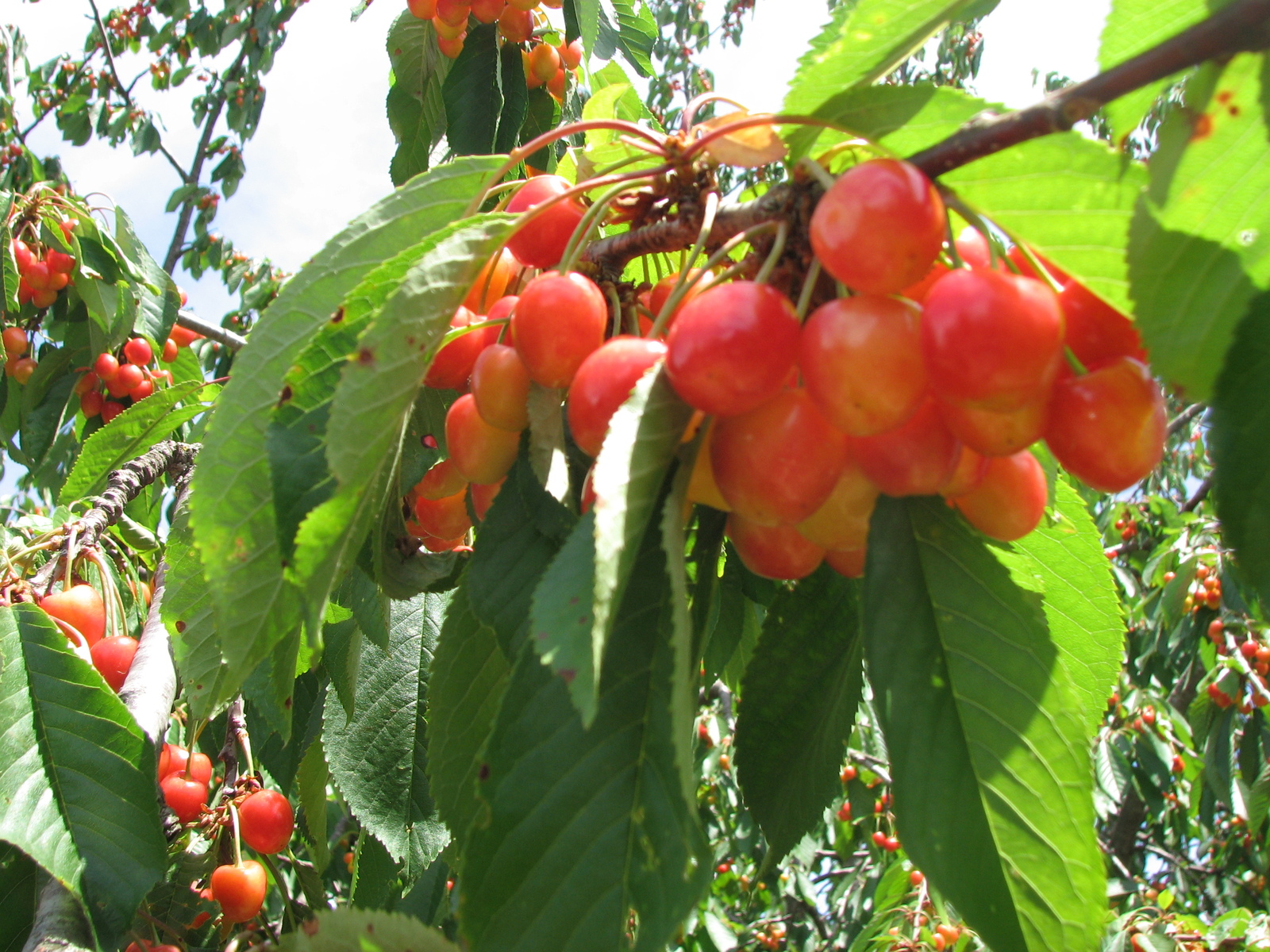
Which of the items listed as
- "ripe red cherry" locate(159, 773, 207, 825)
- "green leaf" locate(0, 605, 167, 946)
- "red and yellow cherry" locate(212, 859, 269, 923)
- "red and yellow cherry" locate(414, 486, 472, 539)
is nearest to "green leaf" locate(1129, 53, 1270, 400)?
"red and yellow cherry" locate(414, 486, 472, 539)

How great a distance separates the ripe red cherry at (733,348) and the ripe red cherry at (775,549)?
0.12m

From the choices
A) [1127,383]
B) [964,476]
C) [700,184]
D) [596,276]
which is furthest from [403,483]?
[1127,383]

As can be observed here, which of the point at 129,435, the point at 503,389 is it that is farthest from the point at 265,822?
the point at 503,389

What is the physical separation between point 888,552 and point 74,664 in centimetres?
109

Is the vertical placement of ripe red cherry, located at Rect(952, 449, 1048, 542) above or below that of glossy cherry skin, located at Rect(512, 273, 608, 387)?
below

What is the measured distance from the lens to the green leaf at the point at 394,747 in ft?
3.48

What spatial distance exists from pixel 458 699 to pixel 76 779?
641mm

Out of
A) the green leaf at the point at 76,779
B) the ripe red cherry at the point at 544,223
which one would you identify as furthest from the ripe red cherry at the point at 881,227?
the green leaf at the point at 76,779

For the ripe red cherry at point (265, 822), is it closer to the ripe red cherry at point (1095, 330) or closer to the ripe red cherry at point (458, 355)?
the ripe red cherry at point (458, 355)

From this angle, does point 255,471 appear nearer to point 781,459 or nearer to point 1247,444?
point 781,459

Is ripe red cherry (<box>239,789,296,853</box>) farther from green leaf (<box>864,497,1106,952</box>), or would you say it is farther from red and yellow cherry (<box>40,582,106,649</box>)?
green leaf (<box>864,497,1106,952</box>)

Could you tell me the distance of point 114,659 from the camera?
1.49 m

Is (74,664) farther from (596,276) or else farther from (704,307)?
(704,307)

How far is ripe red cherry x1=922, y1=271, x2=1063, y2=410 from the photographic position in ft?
1.52
